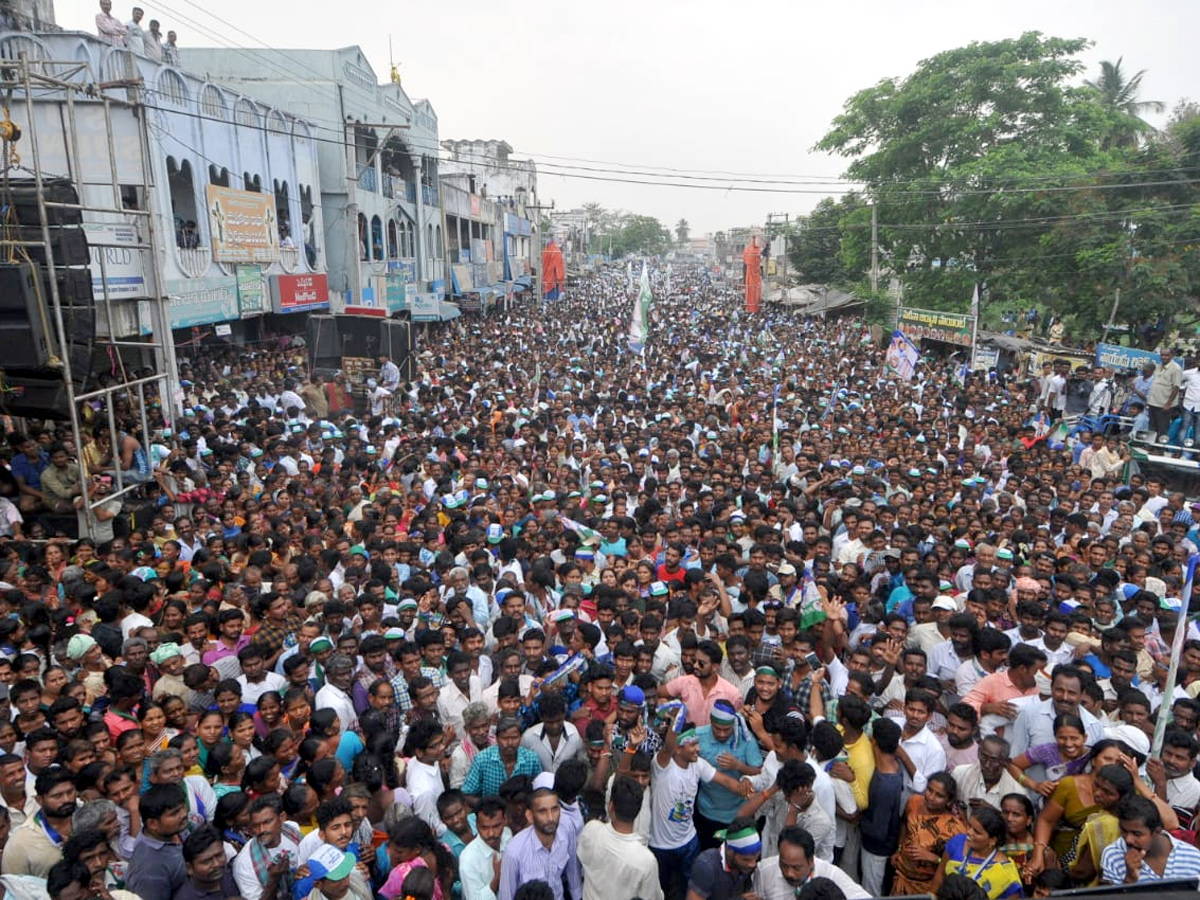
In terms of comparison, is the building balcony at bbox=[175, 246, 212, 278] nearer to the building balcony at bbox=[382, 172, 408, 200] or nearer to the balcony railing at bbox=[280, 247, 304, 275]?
the balcony railing at bbox=[280, 247, 304, 275]

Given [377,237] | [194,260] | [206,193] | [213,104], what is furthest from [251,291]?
[377,237]

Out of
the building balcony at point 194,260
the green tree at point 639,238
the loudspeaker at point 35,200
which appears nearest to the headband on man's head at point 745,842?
the loudspeaker at point 35,200

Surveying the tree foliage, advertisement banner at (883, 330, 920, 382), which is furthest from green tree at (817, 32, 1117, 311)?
advertisement banner at (883, 330, 920, 382)

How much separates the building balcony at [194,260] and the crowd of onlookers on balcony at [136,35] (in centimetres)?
329

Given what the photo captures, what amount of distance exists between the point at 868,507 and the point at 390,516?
14.6ft

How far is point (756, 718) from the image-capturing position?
169 inches

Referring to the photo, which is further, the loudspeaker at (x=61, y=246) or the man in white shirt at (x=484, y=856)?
the loudspeaker at (x=61, y=246)

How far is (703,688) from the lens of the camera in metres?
4.62

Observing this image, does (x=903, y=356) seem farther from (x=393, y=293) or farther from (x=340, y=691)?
(x=393, y=293)

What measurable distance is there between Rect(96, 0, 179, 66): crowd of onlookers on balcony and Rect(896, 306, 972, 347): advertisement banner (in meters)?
16.8

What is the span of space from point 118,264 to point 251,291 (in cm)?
491

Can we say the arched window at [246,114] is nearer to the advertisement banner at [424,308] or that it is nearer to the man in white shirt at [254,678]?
the advertisement banner at [424,308]

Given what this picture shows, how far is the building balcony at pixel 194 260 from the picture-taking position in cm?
1502

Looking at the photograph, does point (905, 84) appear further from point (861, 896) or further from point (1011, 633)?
point (861, 896)
